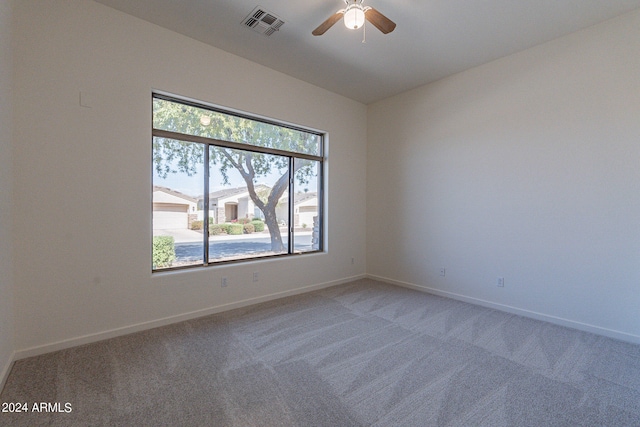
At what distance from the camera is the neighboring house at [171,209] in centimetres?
319

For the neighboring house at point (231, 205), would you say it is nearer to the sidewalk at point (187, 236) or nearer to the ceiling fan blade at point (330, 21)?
the sidewalk at point (187, 236)

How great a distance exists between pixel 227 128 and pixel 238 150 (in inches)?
12.4

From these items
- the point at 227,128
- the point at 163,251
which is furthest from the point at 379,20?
the point at 163,251

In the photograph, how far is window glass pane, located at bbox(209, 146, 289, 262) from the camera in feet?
12.0

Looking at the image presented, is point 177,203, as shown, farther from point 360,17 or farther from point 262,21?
point 360,17

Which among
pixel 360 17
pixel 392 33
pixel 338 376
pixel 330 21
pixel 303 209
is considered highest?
pixel 392 33

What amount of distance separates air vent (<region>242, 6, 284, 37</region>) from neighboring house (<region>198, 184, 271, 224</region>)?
6.32 ft

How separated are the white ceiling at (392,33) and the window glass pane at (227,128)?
0.82 meters

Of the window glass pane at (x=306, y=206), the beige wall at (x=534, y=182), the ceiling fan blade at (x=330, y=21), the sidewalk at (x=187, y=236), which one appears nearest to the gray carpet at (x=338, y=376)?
the beige wall at (x=534, y=182)

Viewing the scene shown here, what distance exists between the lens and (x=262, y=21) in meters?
2.96

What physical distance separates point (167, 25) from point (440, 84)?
373cm

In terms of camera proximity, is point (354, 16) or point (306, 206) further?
point (306, 206)

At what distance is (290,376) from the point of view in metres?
2.18

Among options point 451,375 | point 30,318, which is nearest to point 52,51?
point 30,318
